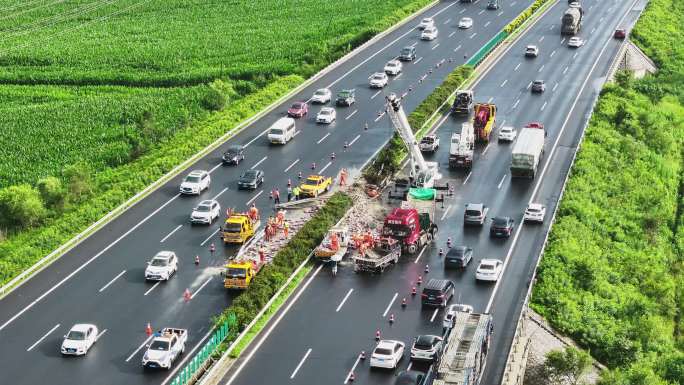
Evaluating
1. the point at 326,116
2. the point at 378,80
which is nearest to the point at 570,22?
the point at 378,80

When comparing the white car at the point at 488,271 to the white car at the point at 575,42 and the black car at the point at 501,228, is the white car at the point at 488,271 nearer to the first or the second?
the black car at the point at 501,228

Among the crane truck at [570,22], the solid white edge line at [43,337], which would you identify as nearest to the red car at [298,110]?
the crane truck at [570,22]

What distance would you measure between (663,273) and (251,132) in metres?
42.6

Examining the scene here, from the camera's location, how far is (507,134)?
113 metres

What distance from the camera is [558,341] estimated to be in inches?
3034

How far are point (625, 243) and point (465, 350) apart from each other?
3630 centimetres

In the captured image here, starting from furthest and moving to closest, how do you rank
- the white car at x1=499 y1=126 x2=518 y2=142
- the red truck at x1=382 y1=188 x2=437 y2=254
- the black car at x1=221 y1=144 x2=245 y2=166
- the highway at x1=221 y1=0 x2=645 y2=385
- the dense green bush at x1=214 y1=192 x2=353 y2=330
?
1. the white car at x1=499 y1=126 x2=518 y2=142
2. the black car at x1=221 y1=144 x2=245 y2=166
3. the red truck at x1=382 y1=188 x2=437 y2=254
4. the dense green bush at x1=214 y1=192 x2=353 y2=330
5. the highway at x1=221 y1=0 x2=645 y2=385

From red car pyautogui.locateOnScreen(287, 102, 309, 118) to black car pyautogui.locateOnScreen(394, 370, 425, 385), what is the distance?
188 ft

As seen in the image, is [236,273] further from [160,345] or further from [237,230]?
[160,345]

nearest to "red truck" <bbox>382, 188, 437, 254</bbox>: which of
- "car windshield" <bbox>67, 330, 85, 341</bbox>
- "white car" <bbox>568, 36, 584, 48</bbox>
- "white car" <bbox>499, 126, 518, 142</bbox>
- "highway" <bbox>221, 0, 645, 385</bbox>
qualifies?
"highway" <bbox>221, 0, 645, 385</bbox>

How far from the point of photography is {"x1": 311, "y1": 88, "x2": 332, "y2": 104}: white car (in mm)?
125938

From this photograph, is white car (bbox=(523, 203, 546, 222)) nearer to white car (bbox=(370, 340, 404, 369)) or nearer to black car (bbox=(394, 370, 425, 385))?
white car (bbox=(370, 340, 404, 369))

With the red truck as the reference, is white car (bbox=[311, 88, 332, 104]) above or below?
below

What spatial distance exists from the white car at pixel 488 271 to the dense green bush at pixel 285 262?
41.2 ft
